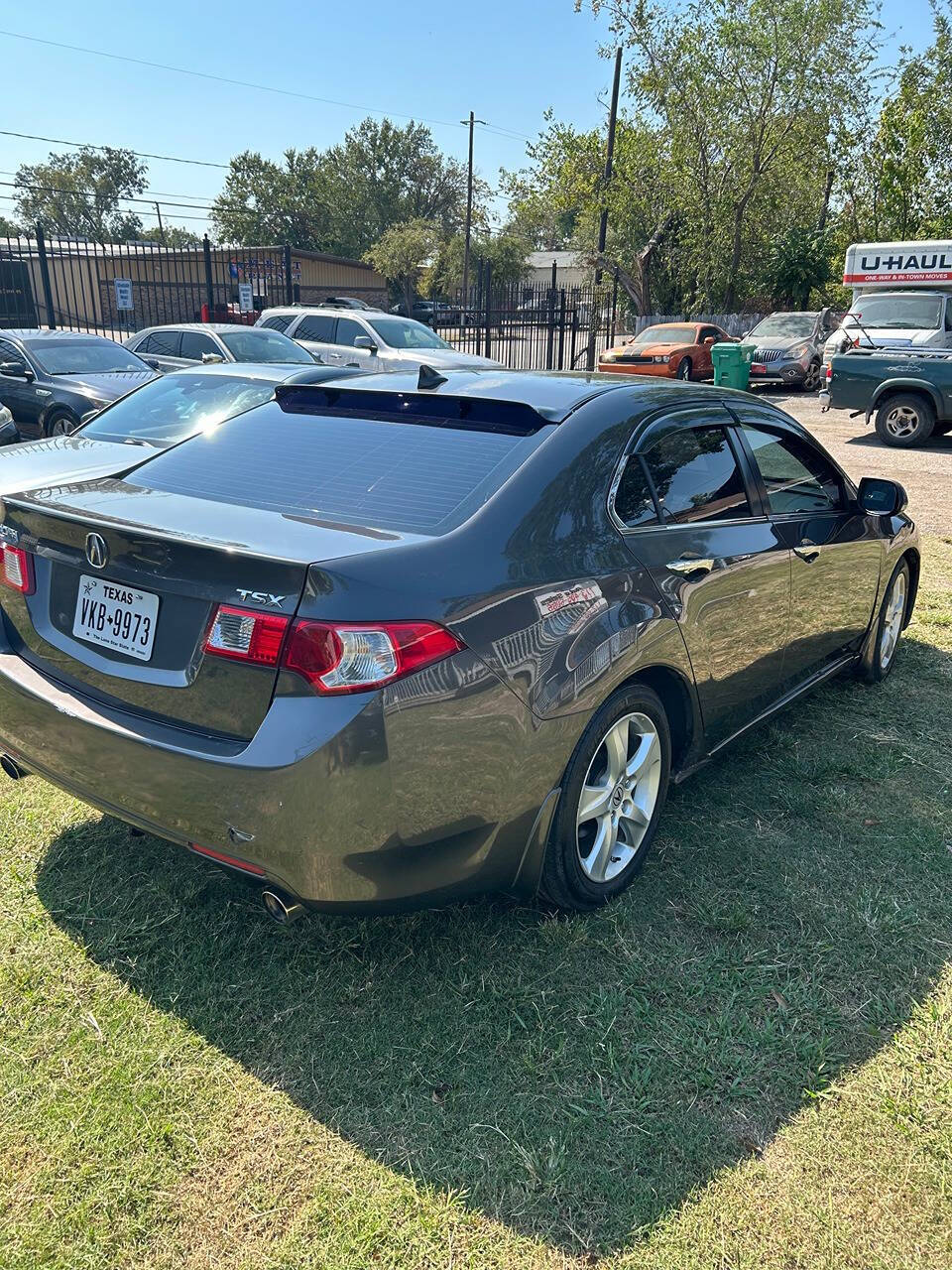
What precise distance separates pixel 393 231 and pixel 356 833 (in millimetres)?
56127

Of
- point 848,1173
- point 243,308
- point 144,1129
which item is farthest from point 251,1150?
point 243,308

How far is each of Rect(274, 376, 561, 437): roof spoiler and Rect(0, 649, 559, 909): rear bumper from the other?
95 centimetres

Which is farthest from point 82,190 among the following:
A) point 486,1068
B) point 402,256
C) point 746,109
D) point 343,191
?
point 486,1068

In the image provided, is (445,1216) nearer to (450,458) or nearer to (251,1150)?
(251,1150)

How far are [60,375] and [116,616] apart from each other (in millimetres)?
10058

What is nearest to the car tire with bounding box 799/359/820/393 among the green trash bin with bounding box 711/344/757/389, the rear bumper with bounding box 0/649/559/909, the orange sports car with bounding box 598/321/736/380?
the orange sports car with bounding box 598/321/736/380

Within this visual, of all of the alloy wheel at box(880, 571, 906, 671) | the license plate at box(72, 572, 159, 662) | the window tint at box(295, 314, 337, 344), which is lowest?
the alloy wheel at box(880, 571, 906, 671)

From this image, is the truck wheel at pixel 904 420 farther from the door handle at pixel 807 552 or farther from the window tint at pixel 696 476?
the window tint at pixel 696 476

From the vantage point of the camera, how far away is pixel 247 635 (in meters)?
2.23

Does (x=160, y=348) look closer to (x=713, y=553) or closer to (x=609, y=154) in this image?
(x=713, y=553)

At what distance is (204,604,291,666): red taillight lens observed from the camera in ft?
7.18

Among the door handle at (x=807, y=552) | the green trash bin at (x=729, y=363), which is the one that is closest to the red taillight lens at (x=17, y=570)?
the door handle at (x=807, y=552)

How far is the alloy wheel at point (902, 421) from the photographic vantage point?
13648 millimetres

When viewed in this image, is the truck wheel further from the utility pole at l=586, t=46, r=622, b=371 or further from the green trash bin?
the utility pole at l=586, t=46, r=622, b=371
